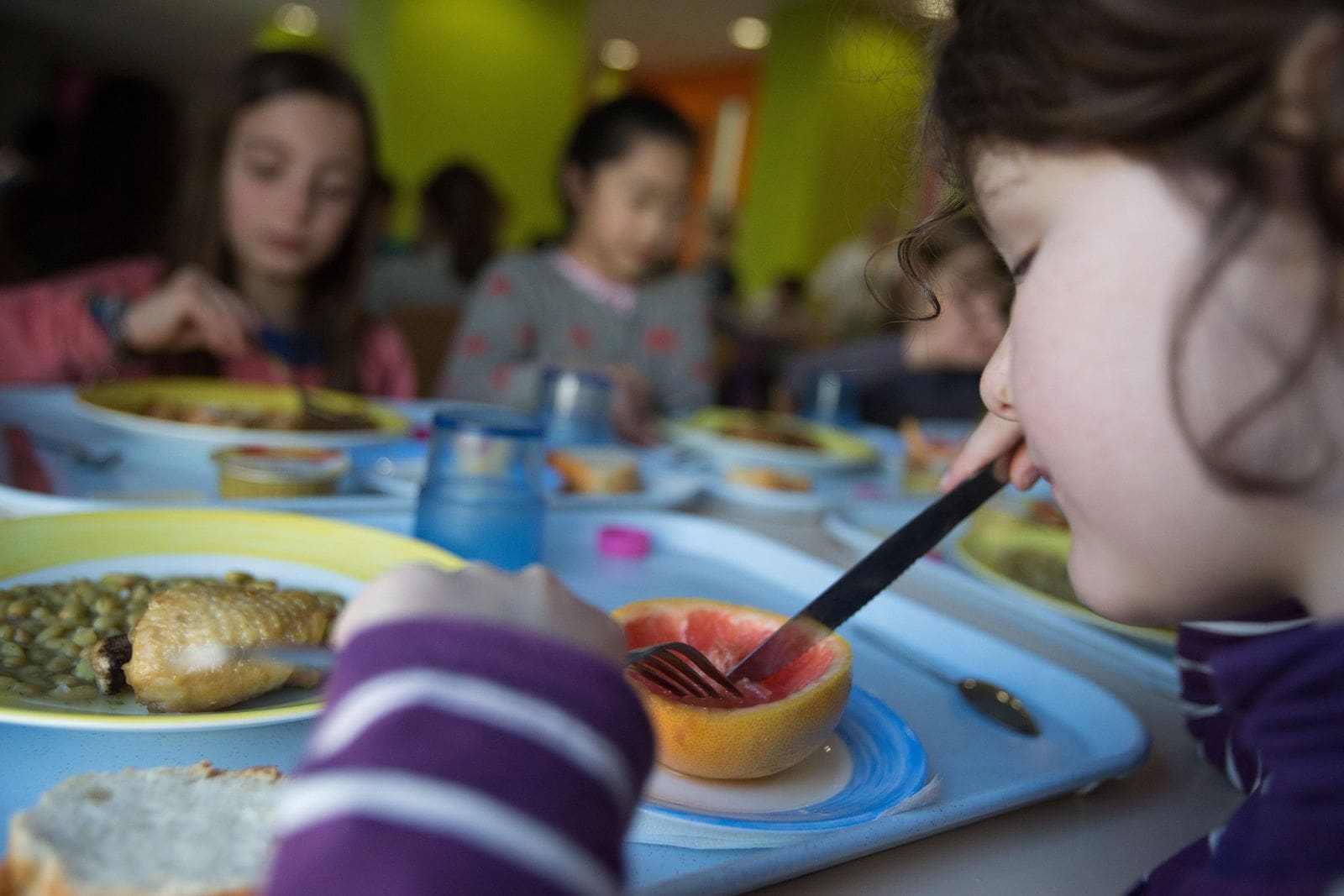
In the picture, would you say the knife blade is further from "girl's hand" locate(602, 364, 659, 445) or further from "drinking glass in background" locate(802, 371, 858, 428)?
"drinking glass in background" locate(802, 371, 858, 428)

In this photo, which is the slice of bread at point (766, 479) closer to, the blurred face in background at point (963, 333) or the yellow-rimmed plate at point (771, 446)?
the yellow-rimmed plate at point (771, 446)

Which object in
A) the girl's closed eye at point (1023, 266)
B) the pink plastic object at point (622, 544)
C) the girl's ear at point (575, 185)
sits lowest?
the pink plastic object at point (622, 544)

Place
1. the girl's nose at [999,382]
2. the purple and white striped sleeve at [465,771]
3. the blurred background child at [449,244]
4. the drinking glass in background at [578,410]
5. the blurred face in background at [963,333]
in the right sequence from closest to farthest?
the purple and white striped sleeve at [465,771] → the girl's nose at [999,382] → the drinking glass in background at [578,410] → the blurred face in background at [963,333] → the blurred background child at [449,244]

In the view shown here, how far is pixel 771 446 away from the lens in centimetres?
162

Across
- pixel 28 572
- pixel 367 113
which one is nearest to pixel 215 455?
pixel 28 572

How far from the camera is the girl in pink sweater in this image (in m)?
1.64

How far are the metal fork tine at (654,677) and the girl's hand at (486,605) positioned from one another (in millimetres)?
105

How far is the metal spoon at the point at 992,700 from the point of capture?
65cm

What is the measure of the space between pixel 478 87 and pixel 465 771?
7340mm

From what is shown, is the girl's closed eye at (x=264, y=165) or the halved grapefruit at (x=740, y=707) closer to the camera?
the halved grapefruit at (x=740, y=707)

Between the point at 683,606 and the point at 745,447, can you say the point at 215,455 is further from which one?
the point at 745,447

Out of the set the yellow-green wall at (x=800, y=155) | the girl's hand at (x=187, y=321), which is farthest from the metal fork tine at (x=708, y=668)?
the yellow-green wall at (x=800, y=155)

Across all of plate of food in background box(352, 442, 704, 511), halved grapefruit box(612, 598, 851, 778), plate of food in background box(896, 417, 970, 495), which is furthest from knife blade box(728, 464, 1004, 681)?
plate of food in background box(896, 417, 970, 495)

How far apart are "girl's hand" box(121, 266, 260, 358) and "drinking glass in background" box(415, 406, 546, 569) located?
2.99ft
